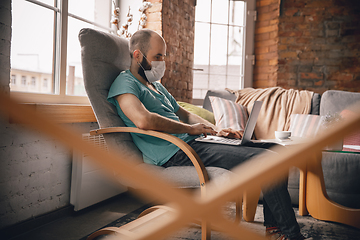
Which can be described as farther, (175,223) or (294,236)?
(294,236)

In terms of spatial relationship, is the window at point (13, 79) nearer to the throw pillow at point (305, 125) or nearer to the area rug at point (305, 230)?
the area rug at point (305, 230)

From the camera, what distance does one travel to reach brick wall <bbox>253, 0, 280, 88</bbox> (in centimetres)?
375

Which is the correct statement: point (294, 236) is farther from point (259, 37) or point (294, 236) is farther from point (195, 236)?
point (259, 37)

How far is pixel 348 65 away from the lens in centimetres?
356

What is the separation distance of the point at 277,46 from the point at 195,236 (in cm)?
305

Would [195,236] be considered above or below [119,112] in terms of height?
below

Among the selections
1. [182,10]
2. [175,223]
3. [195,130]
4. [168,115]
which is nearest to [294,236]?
[195,130]

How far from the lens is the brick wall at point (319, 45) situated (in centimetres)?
355

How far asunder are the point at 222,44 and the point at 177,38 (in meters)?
0.94

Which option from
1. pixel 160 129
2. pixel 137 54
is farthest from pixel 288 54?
pixel 160 129

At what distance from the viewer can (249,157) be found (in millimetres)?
1280

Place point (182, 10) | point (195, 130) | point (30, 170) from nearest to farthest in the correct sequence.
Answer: point (195, 130) → point (30, 170) → point (182, 10)

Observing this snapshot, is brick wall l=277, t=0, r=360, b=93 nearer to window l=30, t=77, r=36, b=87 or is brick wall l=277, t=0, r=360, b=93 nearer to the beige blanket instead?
the beige blanket

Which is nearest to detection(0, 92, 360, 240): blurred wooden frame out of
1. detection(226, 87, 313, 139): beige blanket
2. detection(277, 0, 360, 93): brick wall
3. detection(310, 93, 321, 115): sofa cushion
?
detection(226, 87, 313, 139): beige blanket
